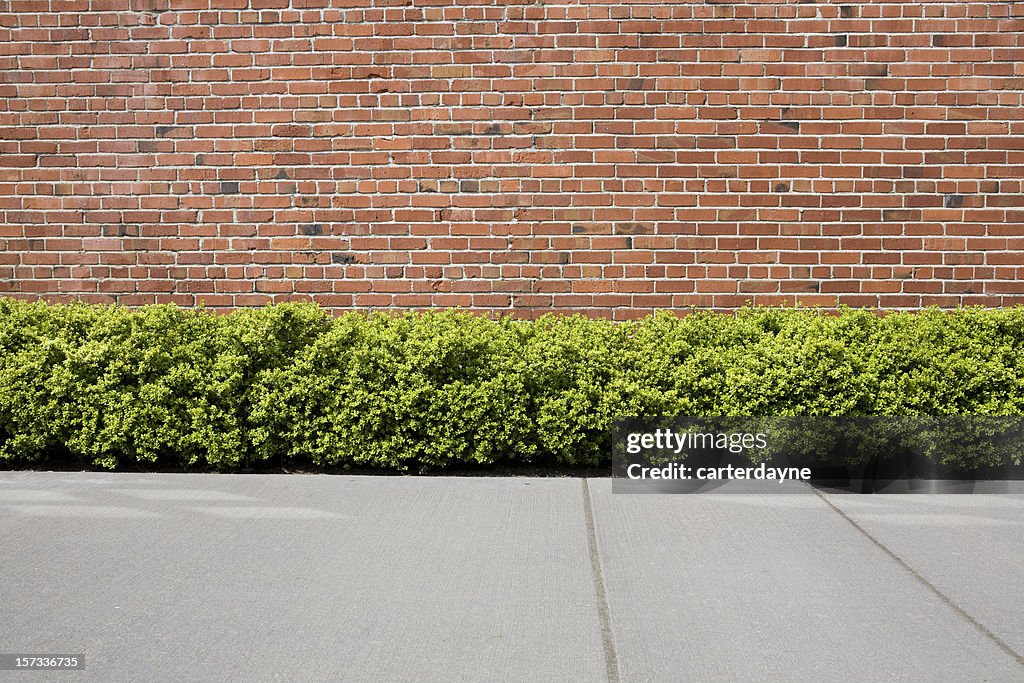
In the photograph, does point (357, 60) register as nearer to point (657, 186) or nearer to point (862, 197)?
point (657, 186)

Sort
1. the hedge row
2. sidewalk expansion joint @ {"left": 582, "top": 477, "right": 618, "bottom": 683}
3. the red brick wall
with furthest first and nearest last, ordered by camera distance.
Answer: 1. the red brick wall
2. the hedge row
3. sidewalk expansion joint @ {"left": 582, "top": 477, "right": 618, "bottom": 683}

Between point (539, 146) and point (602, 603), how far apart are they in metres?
4.04

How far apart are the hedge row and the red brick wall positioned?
809 millimetres

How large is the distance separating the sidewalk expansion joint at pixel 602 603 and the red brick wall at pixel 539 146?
2383mm

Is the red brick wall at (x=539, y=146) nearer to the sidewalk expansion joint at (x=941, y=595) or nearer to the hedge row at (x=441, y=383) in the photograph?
the hedge row at (x=441, y=383)

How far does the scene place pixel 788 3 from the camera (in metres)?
6.50

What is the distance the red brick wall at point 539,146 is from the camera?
21.4 ft

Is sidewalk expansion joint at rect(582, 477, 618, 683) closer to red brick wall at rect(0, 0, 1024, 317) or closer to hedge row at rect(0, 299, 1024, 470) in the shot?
hedge row at rect(0, 299, 1024, 470)

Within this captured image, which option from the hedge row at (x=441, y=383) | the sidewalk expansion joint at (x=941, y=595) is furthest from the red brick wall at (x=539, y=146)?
the sidewalk expansion joint at (x=941, y=595)

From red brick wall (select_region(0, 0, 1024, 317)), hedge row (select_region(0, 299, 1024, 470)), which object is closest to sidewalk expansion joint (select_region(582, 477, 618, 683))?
hedge row (select_region(0, 299, 1024, 470))

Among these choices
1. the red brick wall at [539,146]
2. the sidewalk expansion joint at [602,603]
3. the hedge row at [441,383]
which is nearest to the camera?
the sidewalk expansion joint at [602,603]

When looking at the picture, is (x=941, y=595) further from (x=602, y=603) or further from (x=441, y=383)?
(x=441, y=383)

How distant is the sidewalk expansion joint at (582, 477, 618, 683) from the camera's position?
2.97m

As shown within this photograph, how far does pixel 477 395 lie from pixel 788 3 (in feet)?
12.8
